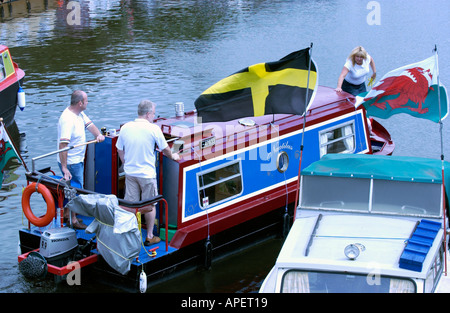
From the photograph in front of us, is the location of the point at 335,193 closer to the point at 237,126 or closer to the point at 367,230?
the point at 367,230

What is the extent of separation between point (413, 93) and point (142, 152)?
17.6ft

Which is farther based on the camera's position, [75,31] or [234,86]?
[75,31]

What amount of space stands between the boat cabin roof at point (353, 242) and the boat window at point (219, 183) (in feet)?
6.25

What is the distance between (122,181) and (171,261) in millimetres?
1682

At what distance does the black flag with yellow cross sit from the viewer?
434 inches

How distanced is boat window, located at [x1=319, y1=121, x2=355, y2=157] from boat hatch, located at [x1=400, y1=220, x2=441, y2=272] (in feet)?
13.0

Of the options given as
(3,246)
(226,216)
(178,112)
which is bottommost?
(3,246)

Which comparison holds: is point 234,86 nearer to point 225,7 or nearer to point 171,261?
point 171,261

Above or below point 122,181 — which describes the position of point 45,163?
below

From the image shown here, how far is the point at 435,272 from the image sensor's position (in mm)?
8133

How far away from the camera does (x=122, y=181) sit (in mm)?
11180

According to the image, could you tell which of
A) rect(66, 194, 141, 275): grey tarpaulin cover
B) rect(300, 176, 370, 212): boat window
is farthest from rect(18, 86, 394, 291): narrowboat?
rect(300, 176, 370, 212): boat window

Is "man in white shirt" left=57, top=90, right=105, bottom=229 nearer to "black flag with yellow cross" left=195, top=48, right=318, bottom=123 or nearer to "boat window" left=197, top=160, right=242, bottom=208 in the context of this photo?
"boat window" left=197, top=160, right=242, bottom=208
